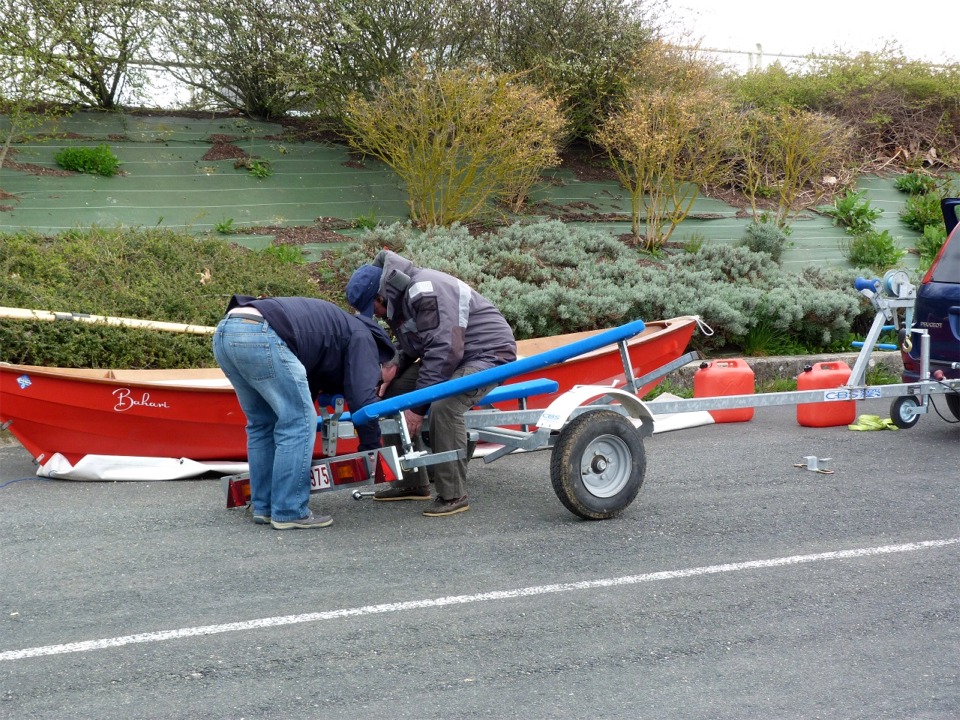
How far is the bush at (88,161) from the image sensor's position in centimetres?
1383

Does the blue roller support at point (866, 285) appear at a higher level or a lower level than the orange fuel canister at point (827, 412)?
higher

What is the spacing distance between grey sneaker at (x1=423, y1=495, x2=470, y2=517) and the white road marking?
4.70 ft

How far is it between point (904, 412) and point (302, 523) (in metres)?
5.33

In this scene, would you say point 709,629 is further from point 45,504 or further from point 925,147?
point 925,147

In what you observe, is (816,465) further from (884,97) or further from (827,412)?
(884,97)

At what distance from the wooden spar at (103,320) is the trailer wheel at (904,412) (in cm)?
618

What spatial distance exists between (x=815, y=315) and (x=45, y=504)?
882 centimetres

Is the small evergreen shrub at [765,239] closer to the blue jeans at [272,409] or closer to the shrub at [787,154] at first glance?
the shrub at [787,154]

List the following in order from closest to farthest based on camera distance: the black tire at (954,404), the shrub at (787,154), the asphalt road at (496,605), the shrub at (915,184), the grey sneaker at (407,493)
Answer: the asphalt road at (496,605) < the grey sneaker at (407,493) < the black tire at (954,404) < the shrub at (787,154) < the shrub at (915,184)

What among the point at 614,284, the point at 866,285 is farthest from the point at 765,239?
the point at 866,285

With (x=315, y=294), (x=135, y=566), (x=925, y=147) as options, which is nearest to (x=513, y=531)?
(x=135, y=566)

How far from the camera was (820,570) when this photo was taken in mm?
4914

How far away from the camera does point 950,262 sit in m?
8.05

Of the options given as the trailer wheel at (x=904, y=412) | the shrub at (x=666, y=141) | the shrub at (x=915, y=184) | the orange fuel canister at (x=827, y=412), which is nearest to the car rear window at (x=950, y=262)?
the trailer wheel at (x=904, y=412)
